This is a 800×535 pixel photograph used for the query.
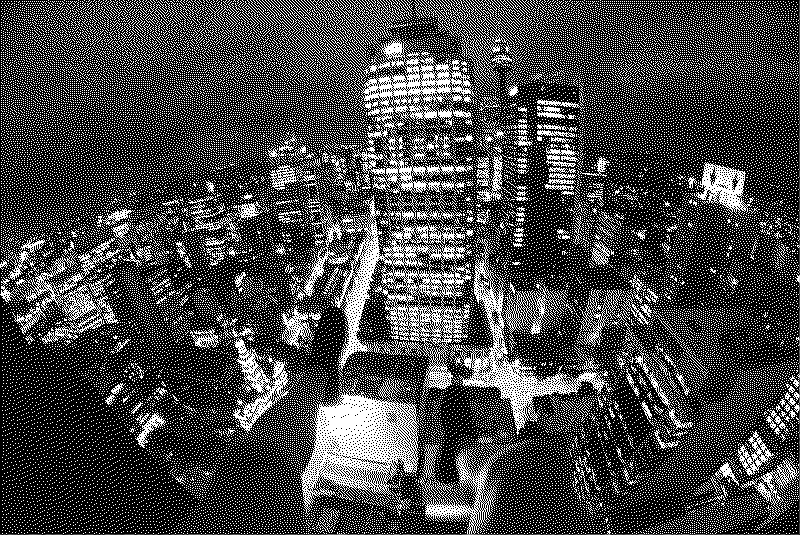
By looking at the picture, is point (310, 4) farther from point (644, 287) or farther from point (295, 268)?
point (644, 287)

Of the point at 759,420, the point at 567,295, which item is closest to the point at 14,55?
the point at 567,295

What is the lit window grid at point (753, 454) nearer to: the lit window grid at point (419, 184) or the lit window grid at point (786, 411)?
the lit window grid at point (786, 411)

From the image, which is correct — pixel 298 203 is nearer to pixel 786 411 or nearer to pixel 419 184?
pixel 419 184

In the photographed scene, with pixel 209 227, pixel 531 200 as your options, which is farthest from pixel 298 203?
pixel 531 200

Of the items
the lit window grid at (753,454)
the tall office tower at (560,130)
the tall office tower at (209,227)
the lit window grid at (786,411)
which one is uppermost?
the tall office tower at (560,130)

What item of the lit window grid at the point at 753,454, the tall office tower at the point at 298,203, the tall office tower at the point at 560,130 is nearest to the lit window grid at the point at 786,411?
the lit window grid at the point at 753,454

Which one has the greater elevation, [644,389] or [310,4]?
[310,4]

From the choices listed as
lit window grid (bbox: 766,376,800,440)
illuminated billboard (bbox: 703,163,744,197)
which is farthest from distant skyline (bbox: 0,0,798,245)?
lit window grid (bbox: 766,376,800,440)
